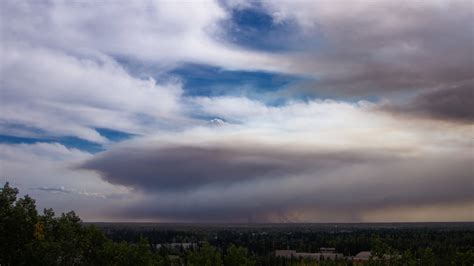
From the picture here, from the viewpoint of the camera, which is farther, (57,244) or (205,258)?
(205,258)

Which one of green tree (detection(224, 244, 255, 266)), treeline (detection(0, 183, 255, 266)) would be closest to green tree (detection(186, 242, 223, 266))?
treeline (detection(0, 183, 255, 266))

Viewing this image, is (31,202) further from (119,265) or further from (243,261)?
(243,261)

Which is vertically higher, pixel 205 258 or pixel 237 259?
pixel 205 258

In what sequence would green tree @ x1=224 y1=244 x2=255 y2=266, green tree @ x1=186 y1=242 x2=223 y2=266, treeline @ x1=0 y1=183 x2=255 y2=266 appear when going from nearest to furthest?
1. treeline @ x1=0 y1=183 x2=255 y2=266
2. green tree @ x1=186 y1=242 x2=223 y2=266
3. green tree @ x1=224 y1=244 x2=255 y2=266

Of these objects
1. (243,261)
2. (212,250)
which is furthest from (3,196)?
(243,261)

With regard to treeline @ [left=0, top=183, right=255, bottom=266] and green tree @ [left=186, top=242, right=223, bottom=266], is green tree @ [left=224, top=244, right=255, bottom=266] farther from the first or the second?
green tree @ [left=186, top=242, right=223, bottom=266]

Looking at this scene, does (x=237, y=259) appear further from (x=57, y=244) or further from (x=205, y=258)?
(x=57, y=244)

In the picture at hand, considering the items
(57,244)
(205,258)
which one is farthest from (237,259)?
(57,244)

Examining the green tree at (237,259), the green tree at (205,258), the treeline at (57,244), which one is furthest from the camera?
the green tree at (237,259)

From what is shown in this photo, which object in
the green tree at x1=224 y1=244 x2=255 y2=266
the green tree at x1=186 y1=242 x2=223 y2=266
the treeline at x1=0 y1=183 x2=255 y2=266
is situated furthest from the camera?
the green tree at x1=224 y1=244 x2=255 y2=266

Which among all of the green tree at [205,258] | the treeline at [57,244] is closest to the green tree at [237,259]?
the treeline at [57,244]

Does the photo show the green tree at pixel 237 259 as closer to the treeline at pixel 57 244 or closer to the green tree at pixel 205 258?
the treeline at pixel 57 244
